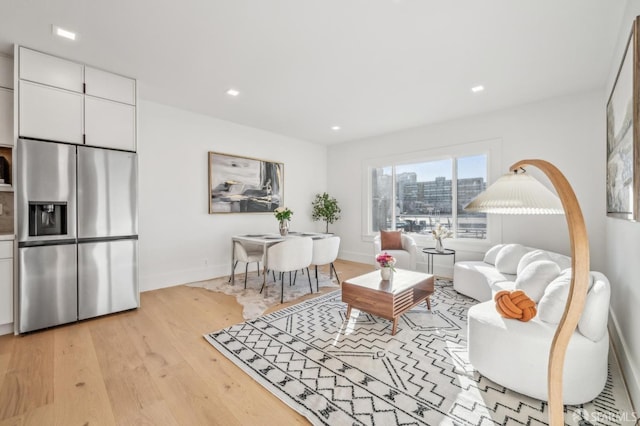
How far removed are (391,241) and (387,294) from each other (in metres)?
2.45

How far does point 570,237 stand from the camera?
3.69 ft

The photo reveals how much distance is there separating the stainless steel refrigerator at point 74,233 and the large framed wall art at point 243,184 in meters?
1.58

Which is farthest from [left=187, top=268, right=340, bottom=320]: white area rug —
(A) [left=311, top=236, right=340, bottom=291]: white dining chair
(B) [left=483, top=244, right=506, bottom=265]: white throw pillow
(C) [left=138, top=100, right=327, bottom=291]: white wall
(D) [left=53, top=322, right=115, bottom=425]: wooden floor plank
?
(B) [left=483, top=244, right=506, bottom=265]: white throw pillow

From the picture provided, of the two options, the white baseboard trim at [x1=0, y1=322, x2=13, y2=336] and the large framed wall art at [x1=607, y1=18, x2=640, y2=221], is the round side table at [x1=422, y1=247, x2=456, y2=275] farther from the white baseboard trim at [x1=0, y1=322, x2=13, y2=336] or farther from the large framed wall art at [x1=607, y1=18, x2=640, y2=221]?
the white baseboard trim at [x1=0, y1=322, x2=13, y2=336]

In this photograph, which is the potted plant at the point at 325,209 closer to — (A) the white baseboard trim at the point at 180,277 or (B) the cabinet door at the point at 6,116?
(A) the white baseboard trim at the point at 180,277

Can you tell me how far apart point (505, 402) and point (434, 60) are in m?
3.00

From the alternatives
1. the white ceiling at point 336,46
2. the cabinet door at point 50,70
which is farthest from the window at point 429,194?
the cabinet door at point 50,70

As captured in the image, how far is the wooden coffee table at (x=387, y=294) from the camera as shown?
8.95 feet

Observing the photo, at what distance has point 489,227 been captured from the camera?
4551 mm

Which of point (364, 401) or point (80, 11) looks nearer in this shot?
point (364, 401)

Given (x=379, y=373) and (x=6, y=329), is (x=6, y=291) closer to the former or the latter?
(x=6, y=329)

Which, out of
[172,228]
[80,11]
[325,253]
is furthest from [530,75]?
[172,228]

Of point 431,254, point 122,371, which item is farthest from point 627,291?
point 122,371

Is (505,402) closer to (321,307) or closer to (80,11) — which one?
(321,307)
